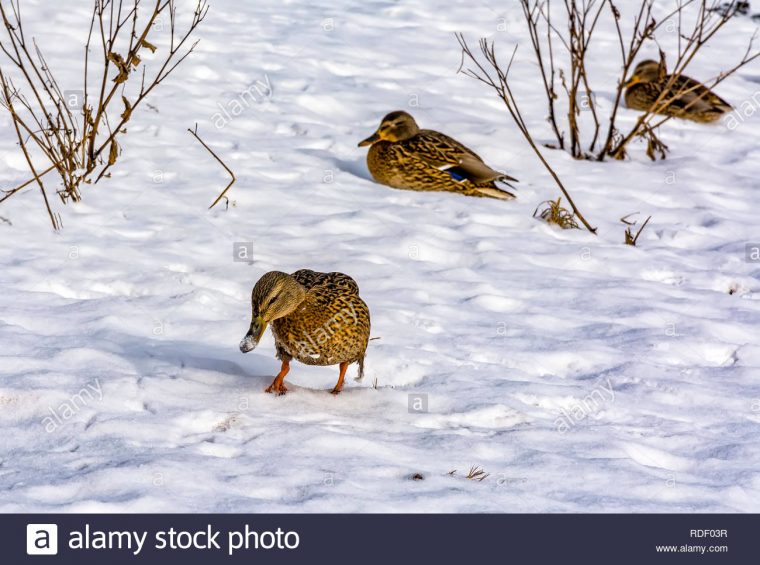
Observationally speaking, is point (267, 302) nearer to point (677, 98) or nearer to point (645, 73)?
point (677, 98)

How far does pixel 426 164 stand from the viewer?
7590mm

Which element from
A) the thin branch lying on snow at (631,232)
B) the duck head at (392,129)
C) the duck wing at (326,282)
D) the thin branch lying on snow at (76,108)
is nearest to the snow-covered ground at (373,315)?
the thin branch lying on snow at (631,232)

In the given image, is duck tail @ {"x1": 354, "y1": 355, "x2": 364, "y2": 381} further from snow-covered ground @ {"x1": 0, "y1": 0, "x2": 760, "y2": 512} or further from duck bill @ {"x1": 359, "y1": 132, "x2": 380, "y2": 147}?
duck bill @ {"x1": 359, "y1": 132, "x2": 380, "y2": 147}

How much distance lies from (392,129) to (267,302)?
13.0 ft

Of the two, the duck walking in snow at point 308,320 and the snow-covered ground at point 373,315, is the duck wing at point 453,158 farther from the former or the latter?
the duck walking in snow at point 308,320

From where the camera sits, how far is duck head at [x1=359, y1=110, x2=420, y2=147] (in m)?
7.75

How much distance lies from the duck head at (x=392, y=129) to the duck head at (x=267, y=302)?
3.77 meters

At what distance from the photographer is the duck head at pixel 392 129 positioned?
7.75 metres

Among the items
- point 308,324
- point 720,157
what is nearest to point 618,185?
A: point 720,157

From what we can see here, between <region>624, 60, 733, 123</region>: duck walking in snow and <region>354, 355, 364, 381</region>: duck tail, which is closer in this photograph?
<region>354, 355, 364, 381</region>: duck tail

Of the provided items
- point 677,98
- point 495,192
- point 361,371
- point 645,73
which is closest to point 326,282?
point 361,371

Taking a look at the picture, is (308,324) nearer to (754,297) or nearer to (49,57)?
(754,297)

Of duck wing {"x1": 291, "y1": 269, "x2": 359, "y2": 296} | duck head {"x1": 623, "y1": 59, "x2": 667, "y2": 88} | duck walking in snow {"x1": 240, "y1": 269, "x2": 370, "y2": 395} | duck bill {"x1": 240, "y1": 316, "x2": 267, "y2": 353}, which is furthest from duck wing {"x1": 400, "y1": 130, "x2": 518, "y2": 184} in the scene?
duck bill {"x1": 240, "y1": 316, "x2": 267, "y2": 353}

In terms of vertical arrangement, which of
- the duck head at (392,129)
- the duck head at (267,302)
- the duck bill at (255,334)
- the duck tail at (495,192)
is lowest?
the duck tail at (495,192)
